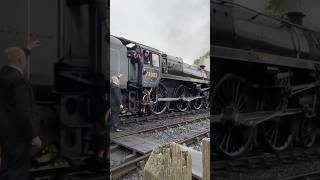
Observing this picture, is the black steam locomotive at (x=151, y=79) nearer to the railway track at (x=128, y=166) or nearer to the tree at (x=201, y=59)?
the tree at (x=201, y=59)

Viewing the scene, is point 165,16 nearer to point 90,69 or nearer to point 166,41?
point 166,41

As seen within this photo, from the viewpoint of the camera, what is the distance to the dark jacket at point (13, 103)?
1039 mm

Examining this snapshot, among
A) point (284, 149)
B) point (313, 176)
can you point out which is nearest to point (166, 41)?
point (284, 149)

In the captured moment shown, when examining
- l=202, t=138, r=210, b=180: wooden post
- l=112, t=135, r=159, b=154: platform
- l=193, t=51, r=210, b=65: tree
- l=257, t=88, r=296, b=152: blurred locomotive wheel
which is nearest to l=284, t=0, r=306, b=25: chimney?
l=257, t=88, r=296, b=152: blurred locomotive wheel

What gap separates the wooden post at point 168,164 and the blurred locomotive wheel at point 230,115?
184 millimetres

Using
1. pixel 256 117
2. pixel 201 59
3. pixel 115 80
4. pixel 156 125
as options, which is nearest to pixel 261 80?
pixel 256 117

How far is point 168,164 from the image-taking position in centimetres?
150

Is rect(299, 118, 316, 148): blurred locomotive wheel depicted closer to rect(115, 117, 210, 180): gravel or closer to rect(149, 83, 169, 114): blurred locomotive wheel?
rect(115, 117, 210, 180): gravel

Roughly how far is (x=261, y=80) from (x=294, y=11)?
351 mm

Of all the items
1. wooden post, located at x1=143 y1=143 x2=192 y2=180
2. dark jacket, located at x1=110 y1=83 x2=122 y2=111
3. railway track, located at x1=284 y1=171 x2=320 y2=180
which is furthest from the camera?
railway track, located at x1=284 y1=171 x2=320 y2=180

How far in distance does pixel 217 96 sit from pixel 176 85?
0.68 metres

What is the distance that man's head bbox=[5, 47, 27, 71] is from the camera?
3.42ft

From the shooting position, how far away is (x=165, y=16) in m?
1.41

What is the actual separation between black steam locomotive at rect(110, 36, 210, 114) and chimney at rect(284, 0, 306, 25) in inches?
17.5
